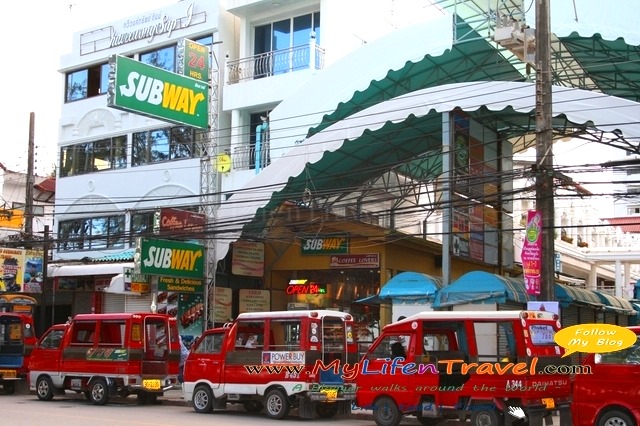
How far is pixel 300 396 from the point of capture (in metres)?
17.3

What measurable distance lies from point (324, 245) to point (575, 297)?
913 centimetres

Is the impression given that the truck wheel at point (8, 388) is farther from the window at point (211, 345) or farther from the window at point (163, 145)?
the window at point (163, 145)

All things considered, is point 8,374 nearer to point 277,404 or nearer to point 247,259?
point 247,259

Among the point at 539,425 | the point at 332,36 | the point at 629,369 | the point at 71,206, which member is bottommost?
the point at 539,425

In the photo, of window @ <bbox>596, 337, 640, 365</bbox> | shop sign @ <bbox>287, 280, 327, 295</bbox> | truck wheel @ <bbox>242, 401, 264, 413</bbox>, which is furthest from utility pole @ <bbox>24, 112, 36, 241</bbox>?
window @ <bbox>596, 337, 640, 365</bbox>

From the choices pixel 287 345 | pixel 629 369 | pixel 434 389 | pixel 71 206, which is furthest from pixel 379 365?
pixel 71 206

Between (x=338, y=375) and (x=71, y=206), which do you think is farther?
(x=71, y=206)

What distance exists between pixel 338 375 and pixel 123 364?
19.3 ft

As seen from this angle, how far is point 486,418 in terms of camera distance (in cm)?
1447

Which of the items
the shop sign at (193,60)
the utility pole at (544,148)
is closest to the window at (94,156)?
the shop sign at (193,60)

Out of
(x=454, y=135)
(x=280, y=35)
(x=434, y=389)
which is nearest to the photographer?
(x=434, y=389)

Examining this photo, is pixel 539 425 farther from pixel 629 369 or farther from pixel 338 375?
pixel 338 375

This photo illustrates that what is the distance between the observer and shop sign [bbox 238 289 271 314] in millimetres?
30156

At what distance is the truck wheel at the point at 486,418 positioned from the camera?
1434cm
